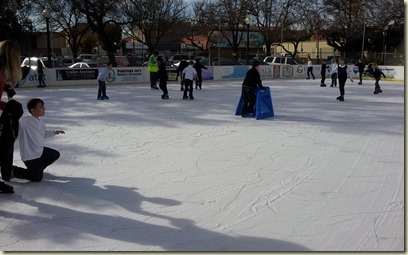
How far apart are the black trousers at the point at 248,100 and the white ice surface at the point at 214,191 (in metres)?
1.33

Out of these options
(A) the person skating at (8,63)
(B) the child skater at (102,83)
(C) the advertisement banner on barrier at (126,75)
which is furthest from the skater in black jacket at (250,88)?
(C) the advertisement banner on barrier at (126,75)

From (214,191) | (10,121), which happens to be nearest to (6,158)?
(10,121)

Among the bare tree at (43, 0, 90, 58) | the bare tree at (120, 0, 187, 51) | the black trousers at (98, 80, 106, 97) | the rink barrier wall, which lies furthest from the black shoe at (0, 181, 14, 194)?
the bare tree at (43, 0, 90, 58)

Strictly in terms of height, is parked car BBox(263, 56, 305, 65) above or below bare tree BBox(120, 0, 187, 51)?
below

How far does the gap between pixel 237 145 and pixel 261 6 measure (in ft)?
125

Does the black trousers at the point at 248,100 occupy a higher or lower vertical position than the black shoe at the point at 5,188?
higher

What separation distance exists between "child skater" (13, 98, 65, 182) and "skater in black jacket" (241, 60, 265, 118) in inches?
229

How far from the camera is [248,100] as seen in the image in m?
9.84

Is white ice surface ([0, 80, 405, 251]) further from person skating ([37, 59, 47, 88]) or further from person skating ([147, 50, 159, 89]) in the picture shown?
person skating ([37, 59, 47, 88])

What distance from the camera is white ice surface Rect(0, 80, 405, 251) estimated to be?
3.24 m

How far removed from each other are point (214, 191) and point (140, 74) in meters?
18.6

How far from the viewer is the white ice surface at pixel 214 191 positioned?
10.6 ft

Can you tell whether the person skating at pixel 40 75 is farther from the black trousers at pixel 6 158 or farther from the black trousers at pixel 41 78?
the black trousers at pixel 6 158

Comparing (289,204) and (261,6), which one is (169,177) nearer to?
(289,204)
